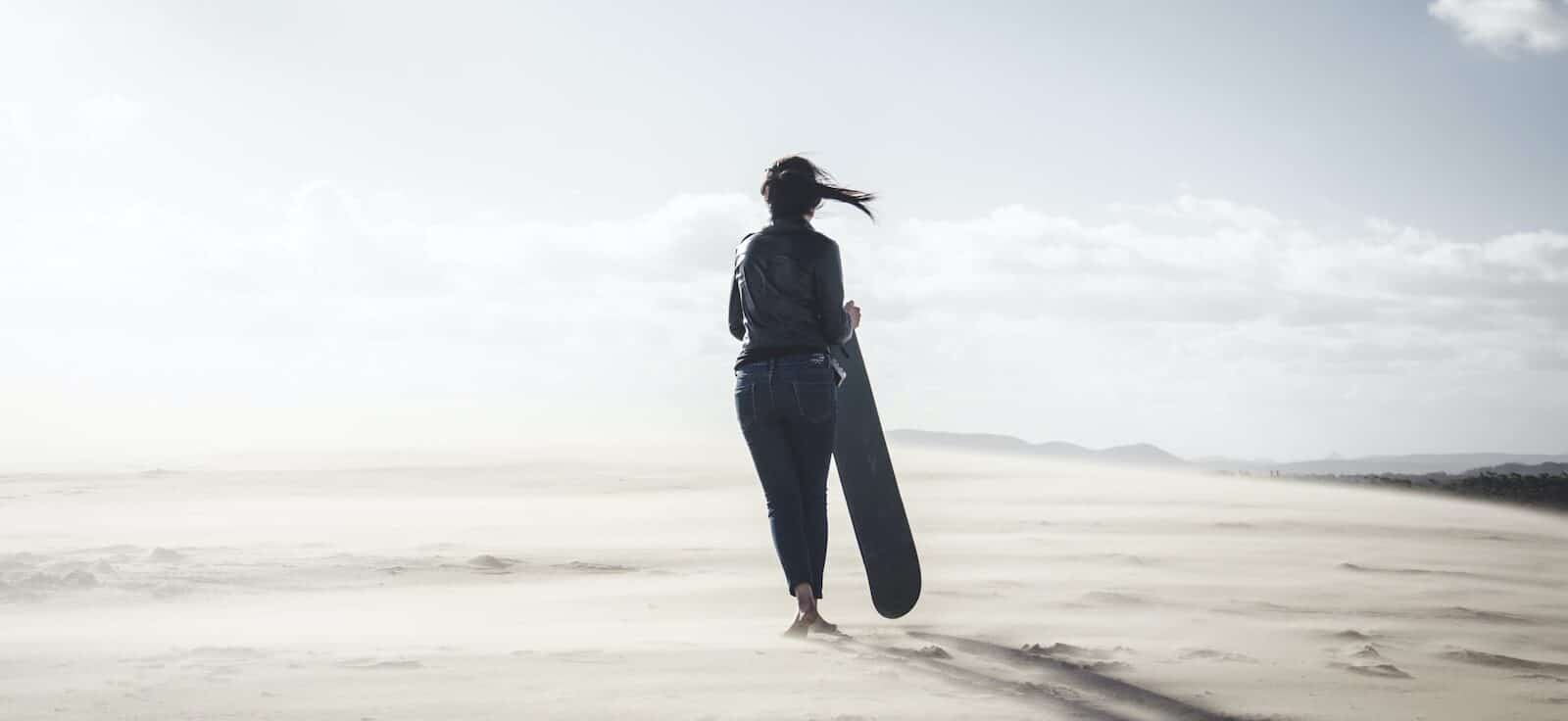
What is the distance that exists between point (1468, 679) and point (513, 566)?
408 centimetres

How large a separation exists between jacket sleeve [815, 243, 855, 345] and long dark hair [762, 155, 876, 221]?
0.65 ft

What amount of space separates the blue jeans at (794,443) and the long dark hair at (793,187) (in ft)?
1.69

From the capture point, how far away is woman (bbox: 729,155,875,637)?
3811 millimetres

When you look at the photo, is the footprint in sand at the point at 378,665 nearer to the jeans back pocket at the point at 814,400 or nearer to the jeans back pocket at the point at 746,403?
the jeans back pocket at the point at 746,403

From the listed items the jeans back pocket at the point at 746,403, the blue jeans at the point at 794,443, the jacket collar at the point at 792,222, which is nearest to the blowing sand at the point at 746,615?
the blue jeans at the point at 794,443

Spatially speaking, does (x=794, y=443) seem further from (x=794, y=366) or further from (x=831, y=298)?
(x=831, y=298)

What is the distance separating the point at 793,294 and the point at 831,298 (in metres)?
0.12

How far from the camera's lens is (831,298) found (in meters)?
3.82

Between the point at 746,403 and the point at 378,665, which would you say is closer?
the point at 378,665

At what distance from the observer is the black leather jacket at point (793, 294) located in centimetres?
382

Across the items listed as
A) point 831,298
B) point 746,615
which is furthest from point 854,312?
point 746,615

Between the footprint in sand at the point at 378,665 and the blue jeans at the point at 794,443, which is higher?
the blue jeans at the point at 794,443

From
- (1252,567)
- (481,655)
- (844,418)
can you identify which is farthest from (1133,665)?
(1252,567)

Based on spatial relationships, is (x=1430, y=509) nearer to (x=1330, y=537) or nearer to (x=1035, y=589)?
(x=1330, y=537)
